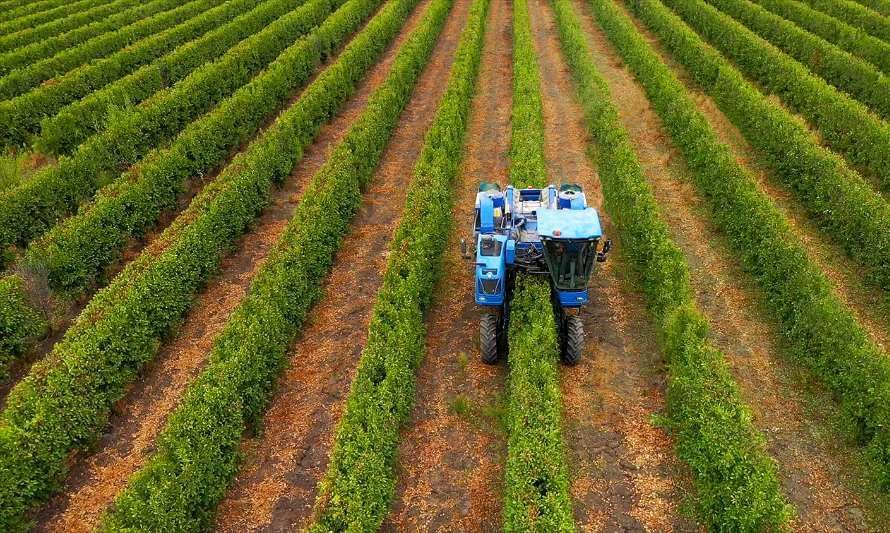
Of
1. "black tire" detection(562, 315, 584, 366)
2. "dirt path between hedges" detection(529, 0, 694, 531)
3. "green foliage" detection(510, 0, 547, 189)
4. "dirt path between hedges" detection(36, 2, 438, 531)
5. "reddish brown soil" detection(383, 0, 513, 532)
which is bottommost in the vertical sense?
"dirt path between hedges" detection(529, 0, 694, 531)

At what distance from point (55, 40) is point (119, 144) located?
18.5 m

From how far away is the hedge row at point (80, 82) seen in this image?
26938 mm

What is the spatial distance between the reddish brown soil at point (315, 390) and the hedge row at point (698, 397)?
7210 mm

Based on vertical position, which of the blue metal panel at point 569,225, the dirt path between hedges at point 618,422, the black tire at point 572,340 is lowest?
the dirt path between hedges at point 618,422

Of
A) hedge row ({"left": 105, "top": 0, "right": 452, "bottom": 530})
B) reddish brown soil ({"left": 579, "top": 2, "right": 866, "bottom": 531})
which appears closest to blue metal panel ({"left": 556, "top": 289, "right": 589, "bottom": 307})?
reddish brown soil ({"left": 579, "top": 2, "right": 866, "bottom": 531})

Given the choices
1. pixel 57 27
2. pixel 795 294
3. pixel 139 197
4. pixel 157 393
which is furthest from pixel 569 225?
pixel 57 27

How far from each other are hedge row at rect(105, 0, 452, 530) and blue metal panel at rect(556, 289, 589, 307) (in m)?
6.66

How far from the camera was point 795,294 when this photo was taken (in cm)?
1518

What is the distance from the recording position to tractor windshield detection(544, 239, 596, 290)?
13.0m

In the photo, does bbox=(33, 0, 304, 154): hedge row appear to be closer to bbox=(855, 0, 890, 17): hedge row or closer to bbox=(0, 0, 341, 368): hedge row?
bbox=(0, 0, 341, 368): hedge row

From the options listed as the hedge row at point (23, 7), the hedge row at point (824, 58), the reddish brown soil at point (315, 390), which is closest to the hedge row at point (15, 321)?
the reddish brown soil at point (315, 390)

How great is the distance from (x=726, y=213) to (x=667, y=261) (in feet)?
15.3

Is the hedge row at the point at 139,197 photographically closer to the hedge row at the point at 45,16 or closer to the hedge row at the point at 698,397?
the hedge row at the point at 698,397

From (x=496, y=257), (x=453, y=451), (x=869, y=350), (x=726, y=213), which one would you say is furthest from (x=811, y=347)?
(x=453, y=451)
